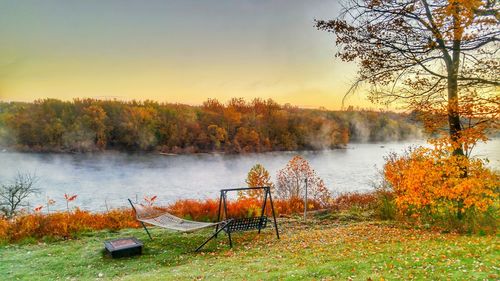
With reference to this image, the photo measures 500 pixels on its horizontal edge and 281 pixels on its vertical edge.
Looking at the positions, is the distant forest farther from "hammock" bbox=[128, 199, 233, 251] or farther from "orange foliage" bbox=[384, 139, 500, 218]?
"hammock" bbox=[128, 199, 233, 251]

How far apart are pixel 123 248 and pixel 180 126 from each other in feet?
169

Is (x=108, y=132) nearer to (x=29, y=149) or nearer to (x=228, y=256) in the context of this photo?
(x=29, y=149)

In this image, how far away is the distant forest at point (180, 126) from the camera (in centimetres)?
4928

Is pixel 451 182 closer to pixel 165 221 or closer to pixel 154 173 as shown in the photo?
pixel 165 221

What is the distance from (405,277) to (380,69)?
5.52 meters

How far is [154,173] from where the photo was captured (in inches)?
1531

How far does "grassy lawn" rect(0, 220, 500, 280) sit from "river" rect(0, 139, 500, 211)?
15800mm

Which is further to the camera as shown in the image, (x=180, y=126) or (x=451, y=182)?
(x=180, y=126)

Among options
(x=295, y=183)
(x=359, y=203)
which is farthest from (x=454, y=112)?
(x=295, y=183)

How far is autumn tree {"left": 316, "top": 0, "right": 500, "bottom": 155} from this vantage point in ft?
24.1

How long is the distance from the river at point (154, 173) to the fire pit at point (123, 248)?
58.2 feet

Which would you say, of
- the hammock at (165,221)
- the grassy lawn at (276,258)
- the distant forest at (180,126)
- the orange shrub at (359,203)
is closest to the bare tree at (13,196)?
the grassy lawn at (276,258)

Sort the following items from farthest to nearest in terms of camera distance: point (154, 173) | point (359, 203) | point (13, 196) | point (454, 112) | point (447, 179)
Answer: point (154, 173) < point (359, 203) < point (13, 196) < point (447, 179) < point (454, 112)

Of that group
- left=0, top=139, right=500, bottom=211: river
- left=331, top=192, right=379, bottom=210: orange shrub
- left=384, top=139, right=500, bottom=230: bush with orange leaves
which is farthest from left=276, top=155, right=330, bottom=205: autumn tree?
left=384, top=139, right=500, bottom=230: bush with orange leaves
